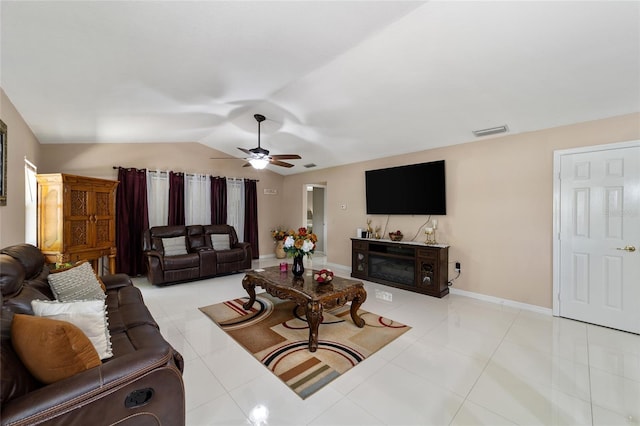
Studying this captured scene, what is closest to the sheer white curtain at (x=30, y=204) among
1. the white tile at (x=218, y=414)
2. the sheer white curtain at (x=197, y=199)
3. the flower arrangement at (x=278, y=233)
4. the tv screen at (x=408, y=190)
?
the sheer white curtain at (x=197, y=199)

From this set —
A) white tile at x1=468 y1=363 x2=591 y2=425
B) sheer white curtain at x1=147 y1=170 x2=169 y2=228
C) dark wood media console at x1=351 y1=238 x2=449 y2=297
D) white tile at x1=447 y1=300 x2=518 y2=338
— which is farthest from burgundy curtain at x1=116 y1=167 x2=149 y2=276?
white tile at x1=468 y1=363 x2=591 y2=425

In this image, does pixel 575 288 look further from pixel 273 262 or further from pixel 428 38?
pixel 273 262

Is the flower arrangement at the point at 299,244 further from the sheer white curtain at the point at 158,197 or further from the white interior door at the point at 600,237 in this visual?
the sheer white curtain at the point at 158,197

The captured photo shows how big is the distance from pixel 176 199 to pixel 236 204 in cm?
138

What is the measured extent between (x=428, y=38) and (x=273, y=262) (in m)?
5.71

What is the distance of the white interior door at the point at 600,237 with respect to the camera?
2887mm

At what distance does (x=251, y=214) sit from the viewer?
6867mm

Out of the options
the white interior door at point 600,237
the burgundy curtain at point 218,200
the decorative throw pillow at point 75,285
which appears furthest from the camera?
the burgundy curtain at point 218,200

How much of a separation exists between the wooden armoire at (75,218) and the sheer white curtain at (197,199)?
155cm

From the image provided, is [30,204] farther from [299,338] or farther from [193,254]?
[299,338]

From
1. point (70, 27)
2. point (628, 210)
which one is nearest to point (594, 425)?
point (628, 210)

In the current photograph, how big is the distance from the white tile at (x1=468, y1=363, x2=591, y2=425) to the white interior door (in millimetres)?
1848

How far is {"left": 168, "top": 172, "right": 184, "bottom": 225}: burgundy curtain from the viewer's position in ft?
18.5

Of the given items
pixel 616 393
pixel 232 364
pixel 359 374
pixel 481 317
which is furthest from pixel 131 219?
pixel 616 393
